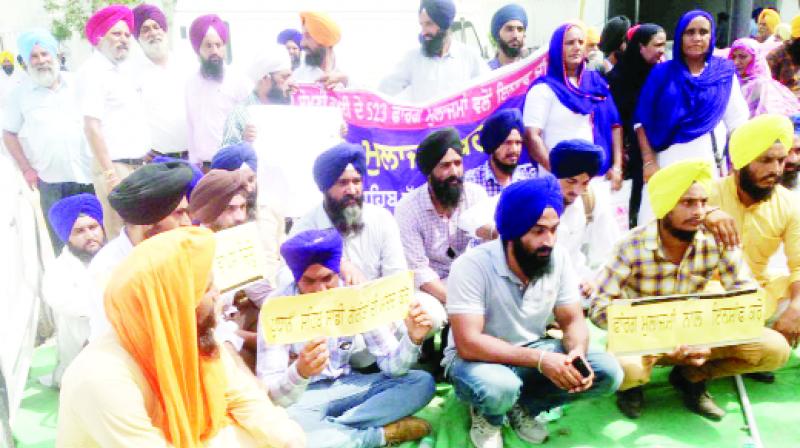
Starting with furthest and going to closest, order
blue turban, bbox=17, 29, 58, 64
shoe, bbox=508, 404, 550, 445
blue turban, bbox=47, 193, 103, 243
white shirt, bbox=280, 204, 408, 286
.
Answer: blue turban, bbox=17, 29, 58, 64 → blue turban, bbox=47, 193, 103, 243 → white shirt, bbox=280, 204, 408, 286 → shoe, bbox=508, 404, 550, 445

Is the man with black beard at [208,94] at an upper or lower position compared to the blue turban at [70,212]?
upper

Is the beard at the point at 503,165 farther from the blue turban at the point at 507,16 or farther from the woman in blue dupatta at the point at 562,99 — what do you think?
the blue turban at the point at 507,16

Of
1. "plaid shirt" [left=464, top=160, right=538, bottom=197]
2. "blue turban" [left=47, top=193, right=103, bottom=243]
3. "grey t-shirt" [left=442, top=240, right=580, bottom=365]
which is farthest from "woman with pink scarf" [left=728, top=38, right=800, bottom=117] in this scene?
"blue turban" [left=47, top=193, right=103, bottom=243]

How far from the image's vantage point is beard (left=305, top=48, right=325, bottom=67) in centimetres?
548

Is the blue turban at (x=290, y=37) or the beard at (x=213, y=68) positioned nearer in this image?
the beard at (x=213, y=68)

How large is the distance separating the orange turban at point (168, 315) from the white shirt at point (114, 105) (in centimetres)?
268

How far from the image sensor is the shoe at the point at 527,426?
11.3ft

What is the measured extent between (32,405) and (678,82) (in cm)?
451

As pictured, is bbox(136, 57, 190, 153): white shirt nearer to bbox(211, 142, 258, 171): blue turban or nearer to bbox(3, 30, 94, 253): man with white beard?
bbox(3, 30, 94, 253): man with white beard

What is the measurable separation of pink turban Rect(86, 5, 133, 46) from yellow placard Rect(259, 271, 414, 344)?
2.77m

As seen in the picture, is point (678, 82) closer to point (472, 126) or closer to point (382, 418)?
point (472, 126)

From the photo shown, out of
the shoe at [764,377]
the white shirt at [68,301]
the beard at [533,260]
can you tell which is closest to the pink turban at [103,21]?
the white shirt at [68,301]

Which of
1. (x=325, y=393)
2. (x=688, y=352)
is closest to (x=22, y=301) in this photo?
(x=325, y=393)

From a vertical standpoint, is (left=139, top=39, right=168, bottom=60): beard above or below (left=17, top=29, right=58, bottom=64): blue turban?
below
